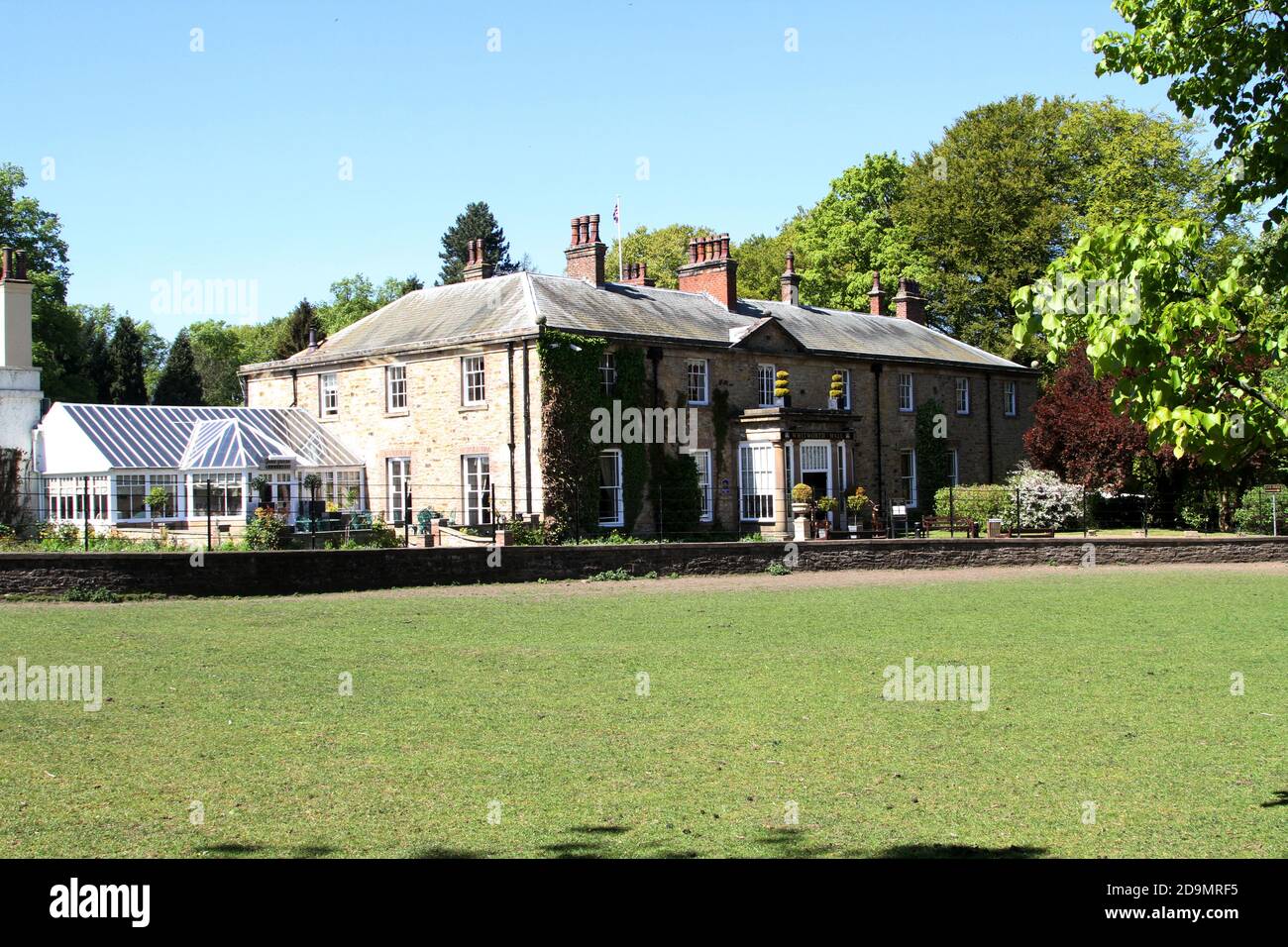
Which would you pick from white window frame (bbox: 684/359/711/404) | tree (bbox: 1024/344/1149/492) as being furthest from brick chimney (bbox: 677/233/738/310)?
tree (bbox: 1024/344/1149/492)

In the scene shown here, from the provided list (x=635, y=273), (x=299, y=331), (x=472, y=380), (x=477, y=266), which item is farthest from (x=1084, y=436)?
(x=299, y=331)

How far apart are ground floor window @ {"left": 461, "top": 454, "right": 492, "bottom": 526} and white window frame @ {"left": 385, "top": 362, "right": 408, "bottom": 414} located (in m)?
3.32

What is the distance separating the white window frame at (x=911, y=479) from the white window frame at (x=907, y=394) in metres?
1.52

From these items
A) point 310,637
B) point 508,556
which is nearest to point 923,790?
point 310,637

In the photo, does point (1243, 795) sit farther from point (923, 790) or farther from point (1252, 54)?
point (1252, 54)

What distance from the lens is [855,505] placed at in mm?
40000

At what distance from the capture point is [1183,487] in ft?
136

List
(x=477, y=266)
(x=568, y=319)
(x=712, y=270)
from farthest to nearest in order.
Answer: (x=712, y=270) < (x=477, y=266) < (x=568, y=319)

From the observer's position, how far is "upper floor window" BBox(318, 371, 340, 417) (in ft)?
133

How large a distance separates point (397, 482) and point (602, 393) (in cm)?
717

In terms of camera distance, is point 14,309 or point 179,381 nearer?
point 14,309

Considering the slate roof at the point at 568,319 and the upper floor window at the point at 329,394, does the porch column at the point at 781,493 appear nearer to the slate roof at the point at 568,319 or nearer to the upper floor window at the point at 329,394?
the slate roof at the point at 568,319

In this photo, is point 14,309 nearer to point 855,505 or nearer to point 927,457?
point 855,505
